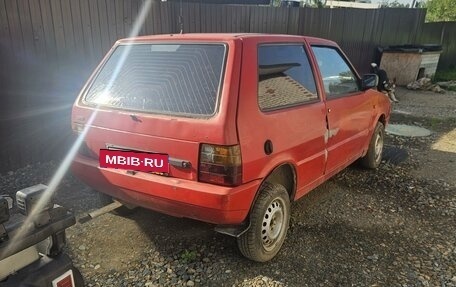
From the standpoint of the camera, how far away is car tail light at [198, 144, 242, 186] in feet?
7.89

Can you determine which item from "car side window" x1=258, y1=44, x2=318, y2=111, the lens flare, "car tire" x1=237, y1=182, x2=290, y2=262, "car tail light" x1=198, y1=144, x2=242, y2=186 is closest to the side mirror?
"car side window" x1=258, y1=44, x2=318, y2=111

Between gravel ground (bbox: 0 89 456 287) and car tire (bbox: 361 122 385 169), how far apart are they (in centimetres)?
36

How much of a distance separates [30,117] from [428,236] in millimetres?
4778

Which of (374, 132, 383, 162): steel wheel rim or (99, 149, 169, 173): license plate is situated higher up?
(99, 149, 169, 173): license plate

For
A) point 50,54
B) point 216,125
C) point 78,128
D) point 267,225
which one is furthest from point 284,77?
point 50,54

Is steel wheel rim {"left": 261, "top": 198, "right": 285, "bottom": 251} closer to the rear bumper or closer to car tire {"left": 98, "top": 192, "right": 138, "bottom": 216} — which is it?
the rear bumper

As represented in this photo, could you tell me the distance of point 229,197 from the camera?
242 cm

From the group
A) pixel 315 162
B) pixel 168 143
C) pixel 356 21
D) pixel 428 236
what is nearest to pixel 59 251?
pixel 168 143

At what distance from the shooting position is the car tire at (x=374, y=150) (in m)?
4.75

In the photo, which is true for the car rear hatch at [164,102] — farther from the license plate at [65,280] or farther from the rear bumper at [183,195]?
the license plate at [65,280]

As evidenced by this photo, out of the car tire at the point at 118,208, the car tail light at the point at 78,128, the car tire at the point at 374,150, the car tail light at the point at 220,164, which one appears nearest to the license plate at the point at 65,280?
the car tail light at the point at 220,164

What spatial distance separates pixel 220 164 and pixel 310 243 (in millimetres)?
1313

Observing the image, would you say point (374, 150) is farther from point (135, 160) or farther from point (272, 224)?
point (135, 160)

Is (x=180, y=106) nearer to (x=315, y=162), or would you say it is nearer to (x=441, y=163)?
(x=315, y=162)
